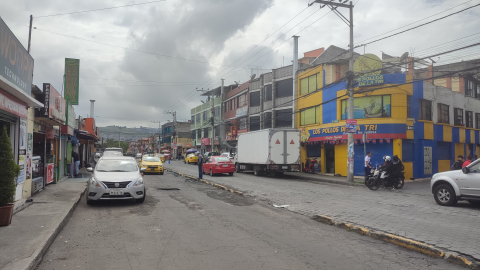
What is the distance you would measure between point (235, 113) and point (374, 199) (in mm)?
33696

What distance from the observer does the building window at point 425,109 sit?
22.6 m

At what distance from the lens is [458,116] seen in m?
26.1

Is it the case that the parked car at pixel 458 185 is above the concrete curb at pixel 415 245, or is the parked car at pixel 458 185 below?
above

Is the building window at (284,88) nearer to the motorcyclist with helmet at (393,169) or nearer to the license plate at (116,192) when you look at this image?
the motorcyclist with helmet at (393,169)

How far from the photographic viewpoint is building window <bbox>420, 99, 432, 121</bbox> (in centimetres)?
2261

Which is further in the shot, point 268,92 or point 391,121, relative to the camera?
point 268,92

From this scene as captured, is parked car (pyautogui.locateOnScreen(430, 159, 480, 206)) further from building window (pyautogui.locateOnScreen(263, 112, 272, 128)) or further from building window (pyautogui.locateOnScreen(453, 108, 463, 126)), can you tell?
building window (pyautogui.locateOnScreen(263, 112, 272, 128))

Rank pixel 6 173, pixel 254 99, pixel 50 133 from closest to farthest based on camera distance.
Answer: pixel 6 173 → pixel 50 133 → pixel 254 99

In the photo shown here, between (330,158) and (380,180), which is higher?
(330,158)

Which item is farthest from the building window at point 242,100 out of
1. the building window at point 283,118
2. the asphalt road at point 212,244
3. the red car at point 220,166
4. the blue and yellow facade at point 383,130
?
the asphalt road at point 212,244

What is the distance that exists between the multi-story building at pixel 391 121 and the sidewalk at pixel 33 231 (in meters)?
15.0

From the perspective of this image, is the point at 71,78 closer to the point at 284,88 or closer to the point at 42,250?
the point at 42,250

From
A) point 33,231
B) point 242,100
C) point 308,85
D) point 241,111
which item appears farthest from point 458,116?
point 33,231

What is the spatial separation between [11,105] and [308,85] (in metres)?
24.6
